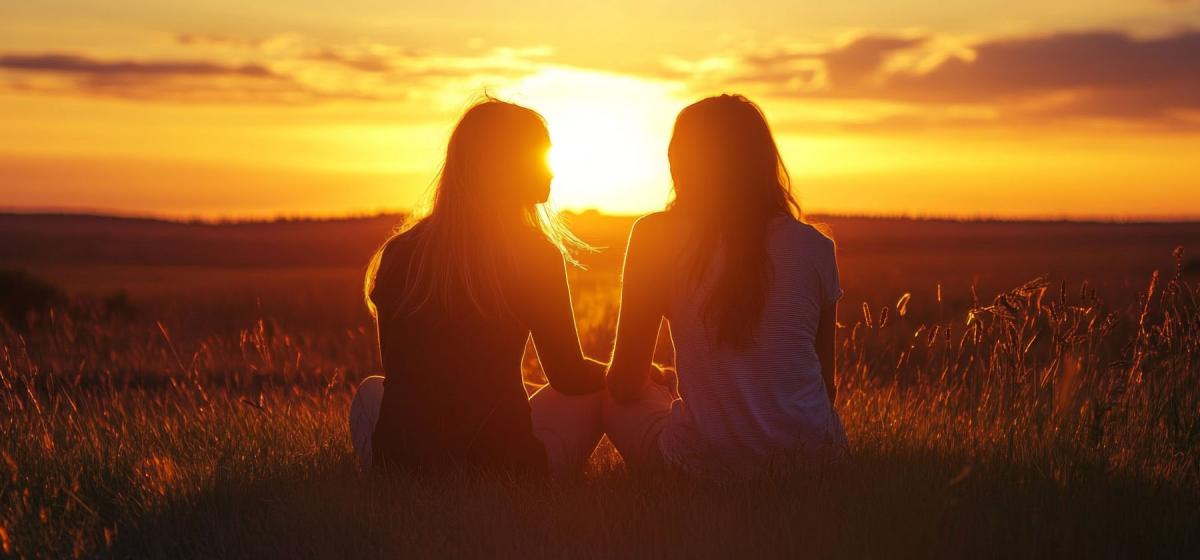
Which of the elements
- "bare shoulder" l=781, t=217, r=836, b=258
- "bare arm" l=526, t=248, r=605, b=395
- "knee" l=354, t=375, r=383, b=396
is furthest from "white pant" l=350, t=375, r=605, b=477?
"bare shoulder" l=781, t=217, r=836, b=258

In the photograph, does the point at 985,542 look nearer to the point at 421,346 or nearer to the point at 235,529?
the point at 421,346

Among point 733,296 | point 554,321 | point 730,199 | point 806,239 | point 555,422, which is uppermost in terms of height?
point 730,199

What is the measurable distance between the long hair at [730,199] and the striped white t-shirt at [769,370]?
5cm

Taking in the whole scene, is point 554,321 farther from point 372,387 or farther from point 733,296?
point 372,387

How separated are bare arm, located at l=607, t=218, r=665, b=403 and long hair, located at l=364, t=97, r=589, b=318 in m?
0.20

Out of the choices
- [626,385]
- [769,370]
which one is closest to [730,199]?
[769,370]

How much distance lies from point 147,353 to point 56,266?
118 feet

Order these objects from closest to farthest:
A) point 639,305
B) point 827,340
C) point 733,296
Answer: point 733,296
point 639,305
point 827,340

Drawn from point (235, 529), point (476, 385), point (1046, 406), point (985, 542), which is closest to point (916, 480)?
point (985, 542)

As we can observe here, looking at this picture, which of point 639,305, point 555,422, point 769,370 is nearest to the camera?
point 769,370

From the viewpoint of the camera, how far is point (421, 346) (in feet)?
13.0

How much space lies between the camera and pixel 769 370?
12.4 ft

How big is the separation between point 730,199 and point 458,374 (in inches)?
46.9

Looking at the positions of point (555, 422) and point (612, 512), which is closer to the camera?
point (612, 512)
